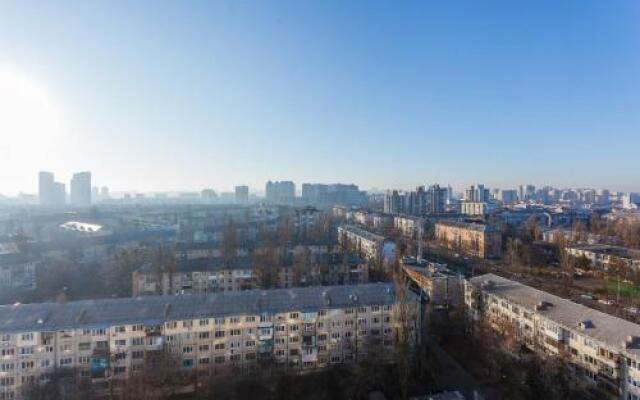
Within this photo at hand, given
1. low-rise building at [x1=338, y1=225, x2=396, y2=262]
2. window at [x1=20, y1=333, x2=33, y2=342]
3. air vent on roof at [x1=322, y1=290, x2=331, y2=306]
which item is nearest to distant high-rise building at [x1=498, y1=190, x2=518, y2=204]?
low-rise building at [x1=338, y1=225, x2=396, y2=262]

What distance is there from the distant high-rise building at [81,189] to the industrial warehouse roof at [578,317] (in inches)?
2715

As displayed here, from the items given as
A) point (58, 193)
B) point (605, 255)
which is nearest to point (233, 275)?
point (605, 255)

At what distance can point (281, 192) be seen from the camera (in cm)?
7044

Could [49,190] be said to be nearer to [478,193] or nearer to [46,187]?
[46,187]

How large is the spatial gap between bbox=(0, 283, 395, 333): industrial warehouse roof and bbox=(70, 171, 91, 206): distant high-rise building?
212 feet

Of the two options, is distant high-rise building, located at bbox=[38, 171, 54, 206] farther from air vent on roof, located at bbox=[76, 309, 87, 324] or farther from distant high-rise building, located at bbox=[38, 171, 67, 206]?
air vent on roof, located at bbox=[76, 309, 87, 324]

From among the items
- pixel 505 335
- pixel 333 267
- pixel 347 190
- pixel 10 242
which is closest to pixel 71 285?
pixel 10 242

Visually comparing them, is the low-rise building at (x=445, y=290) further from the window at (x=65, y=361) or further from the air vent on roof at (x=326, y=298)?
the window at (x=65, y=361)

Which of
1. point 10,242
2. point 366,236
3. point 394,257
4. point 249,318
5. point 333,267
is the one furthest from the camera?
point 366,236

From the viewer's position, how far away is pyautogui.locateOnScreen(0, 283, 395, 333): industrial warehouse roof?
284 inches

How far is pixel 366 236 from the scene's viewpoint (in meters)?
20.6

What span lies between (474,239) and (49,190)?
62510 mm

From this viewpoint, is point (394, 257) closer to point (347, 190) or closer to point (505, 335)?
point (505, 335)

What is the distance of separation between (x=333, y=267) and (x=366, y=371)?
731 centimetres
